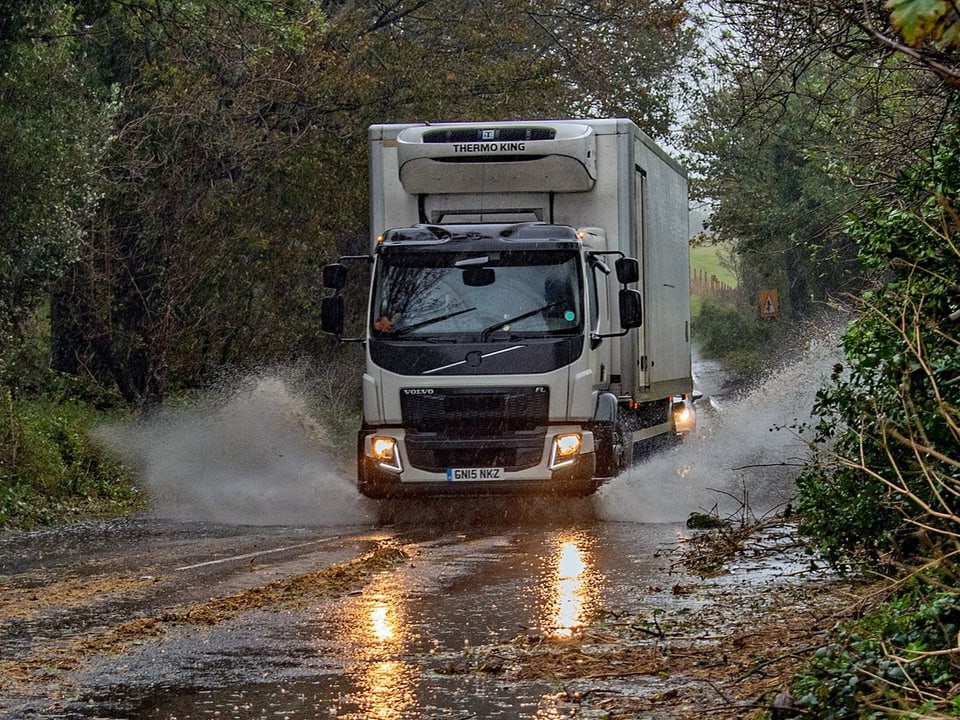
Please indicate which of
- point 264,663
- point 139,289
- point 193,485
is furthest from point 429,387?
point 139,289

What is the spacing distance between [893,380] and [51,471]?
13.4 metres

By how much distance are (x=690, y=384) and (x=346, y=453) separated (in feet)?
17.1

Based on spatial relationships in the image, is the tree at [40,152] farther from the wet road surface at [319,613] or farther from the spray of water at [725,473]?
the spray of water at [725,473]

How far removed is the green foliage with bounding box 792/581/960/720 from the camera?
6.04 metres

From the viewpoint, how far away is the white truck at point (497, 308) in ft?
53.2

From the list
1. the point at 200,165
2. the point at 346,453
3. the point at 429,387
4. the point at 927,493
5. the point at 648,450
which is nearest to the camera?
the point at 927,493

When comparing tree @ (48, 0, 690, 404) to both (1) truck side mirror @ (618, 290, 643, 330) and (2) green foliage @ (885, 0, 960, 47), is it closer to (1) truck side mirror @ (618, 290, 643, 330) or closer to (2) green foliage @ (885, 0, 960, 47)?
(1) truck side mirror @ (618, 290, 643, 330)

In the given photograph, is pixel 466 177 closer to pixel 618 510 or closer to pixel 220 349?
pixel 618 510

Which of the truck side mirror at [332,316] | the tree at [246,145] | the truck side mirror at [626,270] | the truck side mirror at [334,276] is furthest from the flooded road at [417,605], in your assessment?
the tree at [246,145]

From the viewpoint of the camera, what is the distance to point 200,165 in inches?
1035

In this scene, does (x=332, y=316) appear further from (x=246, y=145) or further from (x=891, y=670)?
(x=891, y=670)

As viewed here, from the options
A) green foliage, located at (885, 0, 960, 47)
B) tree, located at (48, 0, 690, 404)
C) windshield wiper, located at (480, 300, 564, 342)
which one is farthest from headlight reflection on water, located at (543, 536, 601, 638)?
tree, located at (48, 0, 690, 404)

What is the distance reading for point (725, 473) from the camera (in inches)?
714

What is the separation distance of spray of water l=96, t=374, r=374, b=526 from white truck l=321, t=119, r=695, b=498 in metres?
1.72
